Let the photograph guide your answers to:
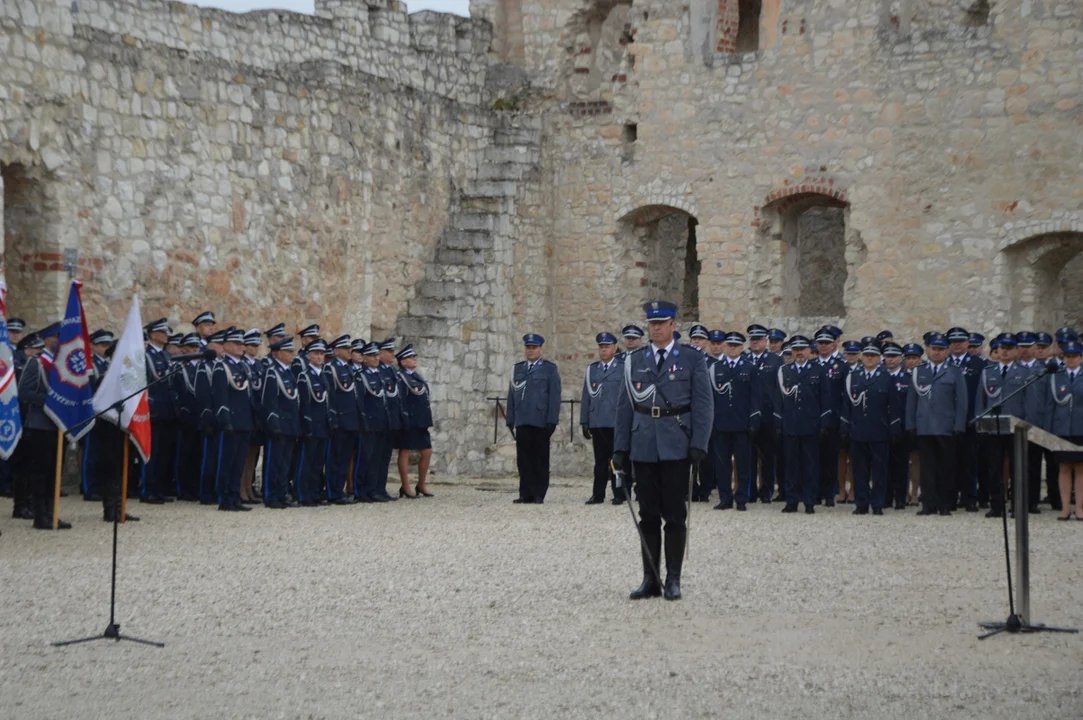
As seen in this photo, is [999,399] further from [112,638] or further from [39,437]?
[112,638]

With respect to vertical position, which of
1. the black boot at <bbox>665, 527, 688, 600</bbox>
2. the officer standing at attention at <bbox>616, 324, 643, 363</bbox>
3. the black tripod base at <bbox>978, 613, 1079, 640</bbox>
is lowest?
the black tripod base at <bbox>978, 613, 1079, 640</bbox>

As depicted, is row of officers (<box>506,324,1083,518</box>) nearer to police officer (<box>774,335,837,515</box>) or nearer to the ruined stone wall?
police officer (<box>774,335,837,515</box>)

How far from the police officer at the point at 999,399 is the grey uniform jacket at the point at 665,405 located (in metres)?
5.42

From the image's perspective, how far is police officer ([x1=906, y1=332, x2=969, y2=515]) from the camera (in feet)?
43.6

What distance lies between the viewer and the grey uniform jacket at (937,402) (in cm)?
1330

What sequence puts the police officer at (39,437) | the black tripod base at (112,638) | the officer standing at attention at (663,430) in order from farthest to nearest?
1. the police officer at (39,437)
2. the officer standing at attention at (663,430)
3. the black tripod base at (112,638)

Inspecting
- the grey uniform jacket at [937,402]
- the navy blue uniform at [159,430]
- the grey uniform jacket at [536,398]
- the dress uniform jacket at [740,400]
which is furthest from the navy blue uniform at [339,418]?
the grey uniform jacket at [937,402]

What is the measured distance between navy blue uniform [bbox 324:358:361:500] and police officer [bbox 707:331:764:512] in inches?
130

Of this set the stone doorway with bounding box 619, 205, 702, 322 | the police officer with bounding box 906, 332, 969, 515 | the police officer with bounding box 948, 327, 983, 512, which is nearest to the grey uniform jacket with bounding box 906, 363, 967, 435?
the police officer with bounding box 906, 332, 969, 515

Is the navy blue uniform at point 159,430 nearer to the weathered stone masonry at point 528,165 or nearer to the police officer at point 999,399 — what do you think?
the weathered stone masonry at point 528,165

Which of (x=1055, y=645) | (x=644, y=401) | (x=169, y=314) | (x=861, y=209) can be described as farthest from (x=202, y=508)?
(x=861, y=209)

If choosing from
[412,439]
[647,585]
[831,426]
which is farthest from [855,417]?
[647,585]

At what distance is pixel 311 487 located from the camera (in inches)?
537

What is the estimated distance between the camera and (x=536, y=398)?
47.1 ft
